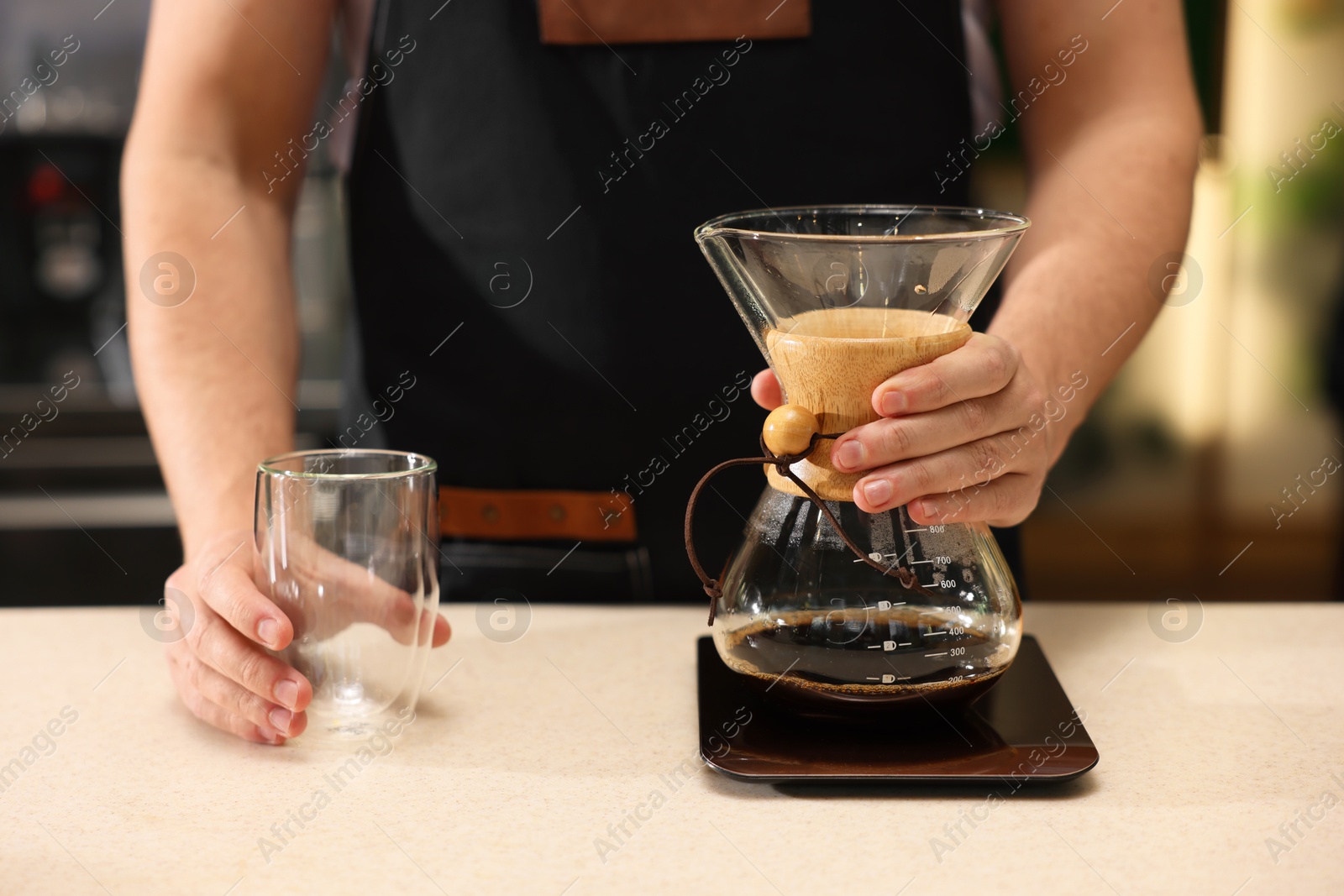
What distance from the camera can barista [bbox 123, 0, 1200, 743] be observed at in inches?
39.3

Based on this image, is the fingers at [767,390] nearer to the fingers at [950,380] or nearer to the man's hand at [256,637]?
the fingers at [950,380]

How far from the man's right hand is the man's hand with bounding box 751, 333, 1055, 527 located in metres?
0.35

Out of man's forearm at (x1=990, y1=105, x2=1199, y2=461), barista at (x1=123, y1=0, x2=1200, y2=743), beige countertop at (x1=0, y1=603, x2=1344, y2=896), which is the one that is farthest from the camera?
barista at (x1=123, y1=0, x2=1200, y2=743)

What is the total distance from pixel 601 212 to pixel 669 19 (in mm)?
184

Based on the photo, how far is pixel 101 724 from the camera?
73 centimetres

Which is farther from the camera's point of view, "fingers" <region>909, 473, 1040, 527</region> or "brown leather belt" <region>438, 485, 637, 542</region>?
"brown leather belt" <region>438, 485, 637, 542</region>

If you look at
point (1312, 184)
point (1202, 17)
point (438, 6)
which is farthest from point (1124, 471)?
point (438, 6)

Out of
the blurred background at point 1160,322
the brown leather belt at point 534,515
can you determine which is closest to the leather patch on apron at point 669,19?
the brown leather belt at point 534,515

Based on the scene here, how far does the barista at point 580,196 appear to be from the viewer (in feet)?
3.27

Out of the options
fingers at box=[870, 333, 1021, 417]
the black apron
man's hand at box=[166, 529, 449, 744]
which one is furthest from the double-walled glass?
the black apron

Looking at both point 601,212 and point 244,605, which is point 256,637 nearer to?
point 244,605

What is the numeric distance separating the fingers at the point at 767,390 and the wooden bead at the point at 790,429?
11 cm

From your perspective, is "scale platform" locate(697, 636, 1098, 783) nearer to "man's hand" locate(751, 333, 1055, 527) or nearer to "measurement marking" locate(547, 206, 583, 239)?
"man's hand" locate(751, 333, 1055, 527)

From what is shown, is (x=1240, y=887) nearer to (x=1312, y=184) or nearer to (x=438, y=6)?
(x=438, y=6)
